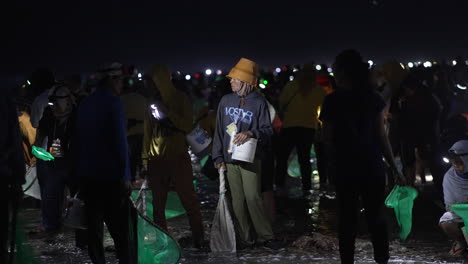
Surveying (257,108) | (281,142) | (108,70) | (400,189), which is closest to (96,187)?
(108,70)

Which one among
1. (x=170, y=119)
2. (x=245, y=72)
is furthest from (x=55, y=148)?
(x=245, y=72)

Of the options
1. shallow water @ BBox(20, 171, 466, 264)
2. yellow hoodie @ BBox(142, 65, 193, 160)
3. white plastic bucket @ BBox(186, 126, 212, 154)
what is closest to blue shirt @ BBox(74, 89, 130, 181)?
shallow water @ BBox(20, 171, 466, 264)

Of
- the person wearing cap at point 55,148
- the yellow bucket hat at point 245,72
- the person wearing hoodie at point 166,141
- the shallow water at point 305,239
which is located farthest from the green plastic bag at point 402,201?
the person wearing cap at point 55,148

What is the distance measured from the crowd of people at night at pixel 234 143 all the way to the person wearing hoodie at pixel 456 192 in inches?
0.4

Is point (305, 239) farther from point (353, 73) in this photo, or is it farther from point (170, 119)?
point (353, 73)

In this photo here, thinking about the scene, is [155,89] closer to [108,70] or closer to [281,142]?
[108,70]

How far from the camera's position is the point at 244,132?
828 centimetres

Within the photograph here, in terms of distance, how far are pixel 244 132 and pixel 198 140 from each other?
735 mm

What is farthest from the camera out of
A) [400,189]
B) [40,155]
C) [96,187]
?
[40,155]

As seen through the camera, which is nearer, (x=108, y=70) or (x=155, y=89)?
(x=108, y=70)

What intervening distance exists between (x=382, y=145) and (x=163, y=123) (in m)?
2.60

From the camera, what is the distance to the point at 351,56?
654 cm

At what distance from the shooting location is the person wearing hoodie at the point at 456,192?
26.1 ft

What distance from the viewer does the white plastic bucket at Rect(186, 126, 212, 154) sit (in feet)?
28.7
